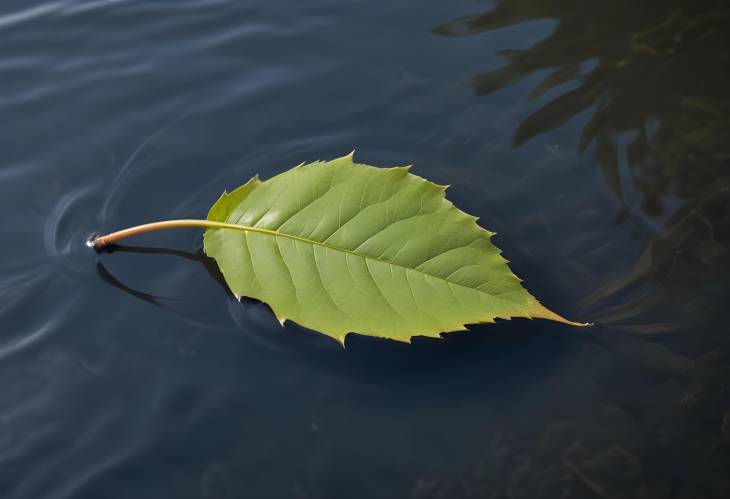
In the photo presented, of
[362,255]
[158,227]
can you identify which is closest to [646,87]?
[362,255]

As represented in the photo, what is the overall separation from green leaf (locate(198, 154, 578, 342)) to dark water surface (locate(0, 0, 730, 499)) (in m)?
0.06

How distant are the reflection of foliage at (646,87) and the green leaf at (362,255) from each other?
355mm

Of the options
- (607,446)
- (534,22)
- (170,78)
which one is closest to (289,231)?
(607,446)

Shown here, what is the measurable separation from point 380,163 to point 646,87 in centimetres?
50

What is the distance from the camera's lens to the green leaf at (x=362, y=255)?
1.05 metres

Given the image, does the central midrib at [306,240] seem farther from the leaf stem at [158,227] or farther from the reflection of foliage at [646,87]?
the reflection of foliage at [646,87]

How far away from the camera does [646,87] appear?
1.46m

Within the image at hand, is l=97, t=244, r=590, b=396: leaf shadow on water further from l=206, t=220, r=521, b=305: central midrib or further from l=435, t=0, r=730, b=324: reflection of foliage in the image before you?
l=435, t=0, r=730, b=324: reflection of foliage

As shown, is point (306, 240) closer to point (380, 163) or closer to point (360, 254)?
point (360, 254)

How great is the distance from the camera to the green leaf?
1052mm

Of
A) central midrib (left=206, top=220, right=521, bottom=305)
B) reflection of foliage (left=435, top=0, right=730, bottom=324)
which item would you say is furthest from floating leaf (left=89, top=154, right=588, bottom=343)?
reflection of foliage (left=435, top=0, right=730, bottom=324)

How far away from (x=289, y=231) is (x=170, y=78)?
2.01ft

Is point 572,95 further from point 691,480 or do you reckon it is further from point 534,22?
point 691,480

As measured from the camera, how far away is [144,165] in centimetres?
140
